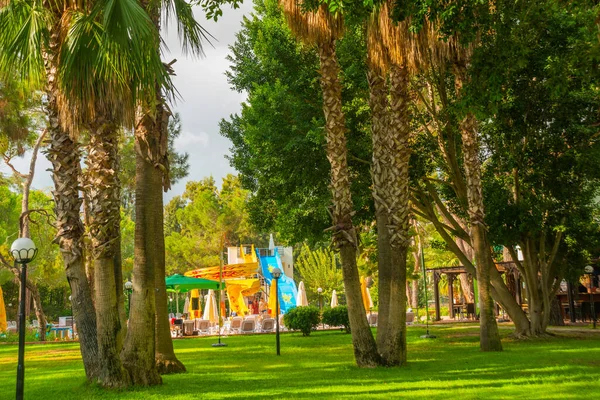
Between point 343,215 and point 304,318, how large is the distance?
13256 millimetres

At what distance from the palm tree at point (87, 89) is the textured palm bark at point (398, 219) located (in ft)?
17.2

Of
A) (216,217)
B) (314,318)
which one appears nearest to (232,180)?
(216,217)

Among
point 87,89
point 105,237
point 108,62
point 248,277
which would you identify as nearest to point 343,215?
point 105,237

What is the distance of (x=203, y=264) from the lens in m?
52.3

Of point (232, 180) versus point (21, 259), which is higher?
point (232, 180)

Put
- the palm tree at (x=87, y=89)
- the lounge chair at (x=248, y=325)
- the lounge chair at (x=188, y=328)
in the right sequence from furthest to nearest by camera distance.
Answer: the lounge chair at (x=188, y=328), the lounge chair at (x=248, y=325), the palm tree at (x=87, y=89)

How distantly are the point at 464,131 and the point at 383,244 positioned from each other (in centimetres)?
490

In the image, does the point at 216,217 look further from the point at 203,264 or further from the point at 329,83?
→ the point at 329,83

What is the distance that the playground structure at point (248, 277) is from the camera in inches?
1246

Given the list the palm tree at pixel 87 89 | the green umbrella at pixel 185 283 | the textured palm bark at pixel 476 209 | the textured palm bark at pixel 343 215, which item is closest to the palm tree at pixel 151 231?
the palm tree at pixel 87 89

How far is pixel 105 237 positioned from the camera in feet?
35.5

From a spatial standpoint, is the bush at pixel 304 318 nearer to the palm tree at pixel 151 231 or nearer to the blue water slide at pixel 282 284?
the blue water slide at pixel 282 284

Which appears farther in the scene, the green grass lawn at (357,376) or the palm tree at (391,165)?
the palm tree at (391,165)

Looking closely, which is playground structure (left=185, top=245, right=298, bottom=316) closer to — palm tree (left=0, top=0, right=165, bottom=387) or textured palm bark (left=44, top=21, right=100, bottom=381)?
textured palm bark (left=44, top=21, right=100, bottom=381)
